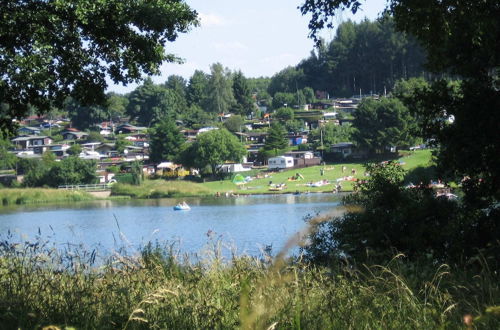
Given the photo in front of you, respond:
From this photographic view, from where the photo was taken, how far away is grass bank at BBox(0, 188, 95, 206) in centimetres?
5687

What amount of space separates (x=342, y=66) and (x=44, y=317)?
120m

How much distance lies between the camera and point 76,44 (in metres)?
7.99

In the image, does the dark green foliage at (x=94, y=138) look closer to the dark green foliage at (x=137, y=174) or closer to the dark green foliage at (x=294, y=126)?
the dark green foliage at (x=137, y=174)

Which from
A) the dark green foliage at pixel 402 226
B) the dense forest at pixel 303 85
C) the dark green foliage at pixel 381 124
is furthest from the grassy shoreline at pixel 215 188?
the dark green foliage at pixel 402 226

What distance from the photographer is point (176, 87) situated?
422ft

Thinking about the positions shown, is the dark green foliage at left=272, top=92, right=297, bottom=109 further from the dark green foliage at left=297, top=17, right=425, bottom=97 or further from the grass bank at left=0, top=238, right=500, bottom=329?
the grass bank at left=0, top=238, right=500, bottom=329

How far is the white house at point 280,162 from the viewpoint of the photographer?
78.3m

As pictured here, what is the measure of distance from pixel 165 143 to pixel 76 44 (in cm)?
7281

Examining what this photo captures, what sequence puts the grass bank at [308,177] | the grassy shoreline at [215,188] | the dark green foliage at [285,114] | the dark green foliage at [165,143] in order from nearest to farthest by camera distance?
the grassy shoreline at [215,188] → the grass bank at [308,177] → the dark green foliage at [165,143] → the dark green foliage at [285,114]

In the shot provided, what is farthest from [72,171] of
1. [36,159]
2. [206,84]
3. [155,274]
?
[155,274]

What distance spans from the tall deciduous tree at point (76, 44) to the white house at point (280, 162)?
69823 millimetres

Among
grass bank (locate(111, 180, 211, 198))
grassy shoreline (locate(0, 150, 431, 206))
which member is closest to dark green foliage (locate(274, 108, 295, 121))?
grassy shoreline (locate(0, 150, 431, 206))

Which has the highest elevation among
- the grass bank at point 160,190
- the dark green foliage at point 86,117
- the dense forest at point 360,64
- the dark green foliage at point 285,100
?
the dense forest at point 360,64

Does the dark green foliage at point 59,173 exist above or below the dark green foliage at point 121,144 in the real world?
below
